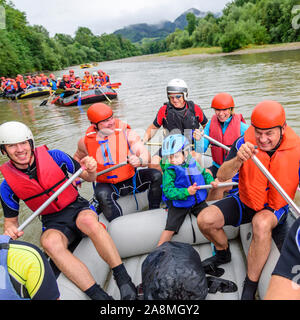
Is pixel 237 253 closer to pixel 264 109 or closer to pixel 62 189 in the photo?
pixel 264 109

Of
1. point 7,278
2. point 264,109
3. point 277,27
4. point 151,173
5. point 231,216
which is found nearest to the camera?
point 7,278

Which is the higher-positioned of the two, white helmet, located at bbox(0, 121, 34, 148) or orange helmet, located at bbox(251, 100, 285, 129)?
white helmet, located at bbox(0, 121, 34, 148)

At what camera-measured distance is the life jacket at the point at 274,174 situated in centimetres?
200

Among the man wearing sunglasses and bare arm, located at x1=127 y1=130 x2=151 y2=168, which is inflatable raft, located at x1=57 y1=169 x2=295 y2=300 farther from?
the man wearing sunglasses

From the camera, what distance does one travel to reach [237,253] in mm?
2494

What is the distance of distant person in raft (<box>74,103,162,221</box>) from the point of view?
2.98 m

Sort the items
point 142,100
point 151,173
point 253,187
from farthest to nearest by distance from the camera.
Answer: point 142,100
point 151,173
point 253,187

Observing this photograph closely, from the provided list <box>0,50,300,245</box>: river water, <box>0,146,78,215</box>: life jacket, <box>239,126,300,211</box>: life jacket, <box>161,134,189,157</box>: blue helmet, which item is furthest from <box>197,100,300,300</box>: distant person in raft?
<box>0,50,300,245</box>: river water

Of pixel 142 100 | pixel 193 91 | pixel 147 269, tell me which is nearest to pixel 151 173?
pixel 147 269

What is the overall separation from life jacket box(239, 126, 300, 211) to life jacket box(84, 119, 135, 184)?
138 centimetres

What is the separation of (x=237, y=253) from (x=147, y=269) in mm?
989

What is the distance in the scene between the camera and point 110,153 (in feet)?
10.2

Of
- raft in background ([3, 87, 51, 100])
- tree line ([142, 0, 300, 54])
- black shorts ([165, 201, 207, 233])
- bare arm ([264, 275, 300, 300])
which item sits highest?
tree line ([142, 0, 300, 54])

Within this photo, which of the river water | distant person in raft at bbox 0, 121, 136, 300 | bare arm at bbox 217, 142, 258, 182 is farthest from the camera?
the river water
